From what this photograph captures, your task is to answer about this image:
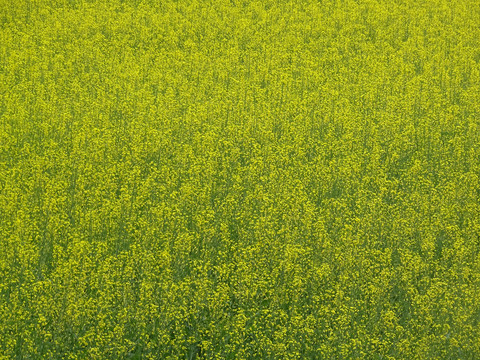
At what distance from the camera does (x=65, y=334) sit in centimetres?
568

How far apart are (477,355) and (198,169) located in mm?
3740

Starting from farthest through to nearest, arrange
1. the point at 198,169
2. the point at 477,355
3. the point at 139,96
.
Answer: the point at 139,96 < the point at 198,169 < the point at 477,355

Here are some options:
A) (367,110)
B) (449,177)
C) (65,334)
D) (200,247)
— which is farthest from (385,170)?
(65,334)

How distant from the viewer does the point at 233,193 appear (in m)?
7.95

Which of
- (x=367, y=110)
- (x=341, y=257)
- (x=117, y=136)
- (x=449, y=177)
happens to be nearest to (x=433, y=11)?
(x=367, y=110)

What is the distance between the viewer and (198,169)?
26.5ft

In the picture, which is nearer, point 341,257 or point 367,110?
point 341,257

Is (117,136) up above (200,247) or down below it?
above

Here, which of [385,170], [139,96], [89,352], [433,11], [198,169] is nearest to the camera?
[89,352]

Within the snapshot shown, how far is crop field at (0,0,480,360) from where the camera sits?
233 inches

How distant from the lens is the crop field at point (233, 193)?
5914 millimetres

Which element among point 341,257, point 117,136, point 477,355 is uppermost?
point 117,136

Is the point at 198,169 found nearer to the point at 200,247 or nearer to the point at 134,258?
the point at 200,247

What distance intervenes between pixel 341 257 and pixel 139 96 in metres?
4.72
